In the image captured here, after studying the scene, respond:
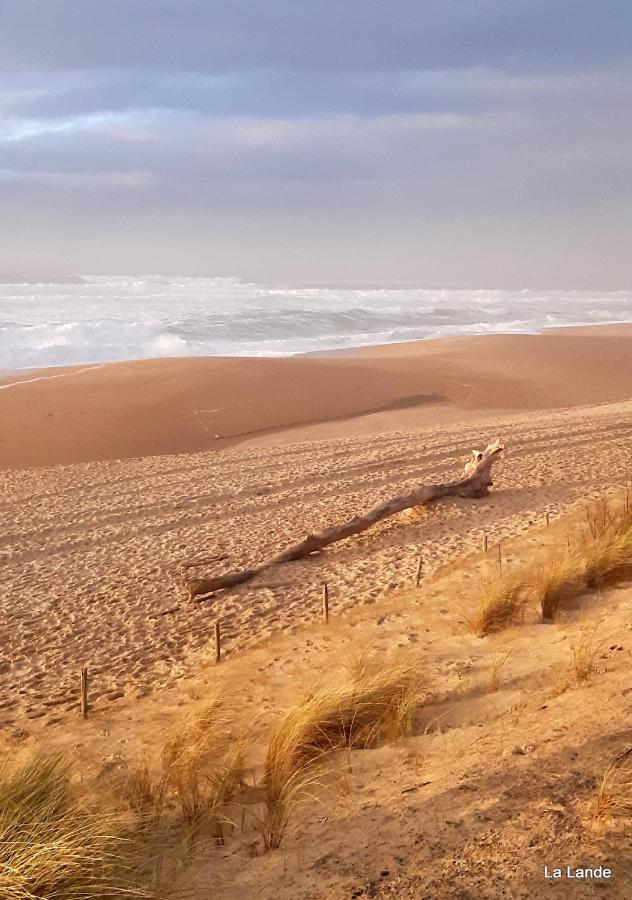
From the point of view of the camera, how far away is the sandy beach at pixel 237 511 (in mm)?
5738

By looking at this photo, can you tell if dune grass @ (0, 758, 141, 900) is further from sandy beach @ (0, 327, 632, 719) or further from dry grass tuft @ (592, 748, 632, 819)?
sandy beach @ (0, 327, 632, 719)

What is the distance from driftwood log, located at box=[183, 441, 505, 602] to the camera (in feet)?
24.4

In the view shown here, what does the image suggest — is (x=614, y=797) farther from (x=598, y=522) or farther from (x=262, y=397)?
(x=262, y=397)

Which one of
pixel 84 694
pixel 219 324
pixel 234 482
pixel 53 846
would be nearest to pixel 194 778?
pixel 53 846

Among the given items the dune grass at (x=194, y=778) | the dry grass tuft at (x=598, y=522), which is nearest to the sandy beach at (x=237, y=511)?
the dune grass at (x=194, y=778)

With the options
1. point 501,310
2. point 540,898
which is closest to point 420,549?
point 540,898

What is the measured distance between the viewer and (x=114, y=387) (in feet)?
70.4

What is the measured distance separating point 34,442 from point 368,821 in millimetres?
14764

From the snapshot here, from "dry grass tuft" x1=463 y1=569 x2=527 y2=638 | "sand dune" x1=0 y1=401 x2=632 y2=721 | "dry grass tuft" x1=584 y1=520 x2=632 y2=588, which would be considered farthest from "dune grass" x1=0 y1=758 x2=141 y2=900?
"dry grass tuft" x1=584 y1=520 x2=632 y2=588

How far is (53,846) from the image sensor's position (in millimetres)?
2729

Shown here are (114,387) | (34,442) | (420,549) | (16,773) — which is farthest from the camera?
(114,387)

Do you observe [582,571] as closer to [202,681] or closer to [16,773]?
[202,681]

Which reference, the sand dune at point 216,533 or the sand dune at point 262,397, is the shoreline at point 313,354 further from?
the sand dune at point 216,533

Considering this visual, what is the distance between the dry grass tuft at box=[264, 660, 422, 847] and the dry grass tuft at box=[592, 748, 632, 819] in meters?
1.21
